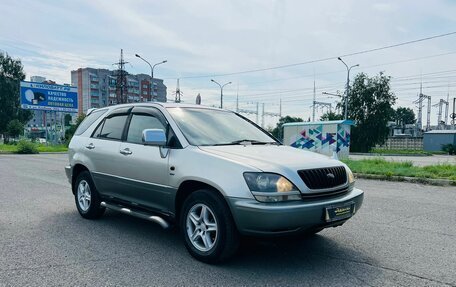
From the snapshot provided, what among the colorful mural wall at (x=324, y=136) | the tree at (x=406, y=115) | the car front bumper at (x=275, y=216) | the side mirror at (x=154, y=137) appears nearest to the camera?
the car front bumper at (x=275, y=216)

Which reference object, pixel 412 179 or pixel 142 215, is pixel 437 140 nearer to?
pixel 412 179

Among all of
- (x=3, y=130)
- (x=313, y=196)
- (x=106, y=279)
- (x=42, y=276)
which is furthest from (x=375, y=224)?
(x=3, y=130)

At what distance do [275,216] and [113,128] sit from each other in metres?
3.18

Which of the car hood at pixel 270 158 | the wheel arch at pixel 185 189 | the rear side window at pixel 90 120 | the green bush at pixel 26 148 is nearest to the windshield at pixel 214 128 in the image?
the car hood at pixel 270 158

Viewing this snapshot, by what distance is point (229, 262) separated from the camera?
12.9 ft

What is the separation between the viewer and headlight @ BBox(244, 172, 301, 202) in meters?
3.53

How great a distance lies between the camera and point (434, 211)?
666cm

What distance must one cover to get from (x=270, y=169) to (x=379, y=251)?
1880 millimetres

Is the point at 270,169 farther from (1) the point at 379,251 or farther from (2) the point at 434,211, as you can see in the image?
(2) the point at 434,211

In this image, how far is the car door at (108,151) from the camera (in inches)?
205

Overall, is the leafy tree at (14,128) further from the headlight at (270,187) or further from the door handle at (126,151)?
the headlight at (270,187)

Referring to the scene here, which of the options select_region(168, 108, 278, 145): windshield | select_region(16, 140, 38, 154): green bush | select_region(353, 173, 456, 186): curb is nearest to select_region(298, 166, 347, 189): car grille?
select_region(168, 108, 278, 145): windshield

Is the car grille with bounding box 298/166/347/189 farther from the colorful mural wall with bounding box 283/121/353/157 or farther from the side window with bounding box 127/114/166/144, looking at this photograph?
the colorful mural wall with bounding box 283/121/353/157

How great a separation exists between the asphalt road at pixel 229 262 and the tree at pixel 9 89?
60051 mm
